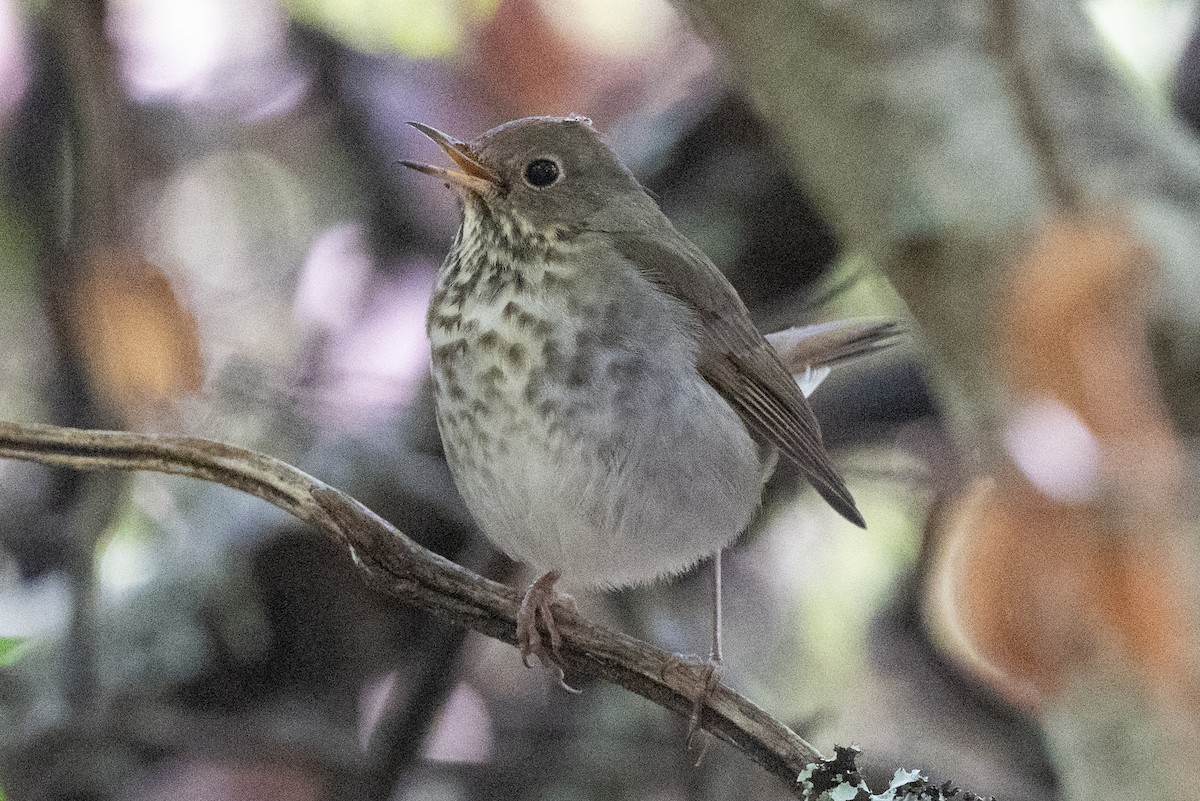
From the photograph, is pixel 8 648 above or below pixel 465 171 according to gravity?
below

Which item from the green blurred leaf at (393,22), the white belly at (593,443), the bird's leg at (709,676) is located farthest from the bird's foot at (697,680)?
the green blurred leaf at (393,22)

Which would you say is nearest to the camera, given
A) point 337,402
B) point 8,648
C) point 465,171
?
point 8,648

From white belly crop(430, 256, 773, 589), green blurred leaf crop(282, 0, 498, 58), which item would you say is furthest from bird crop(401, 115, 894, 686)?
green blurred leaf crop(282, 0, 498, 58)

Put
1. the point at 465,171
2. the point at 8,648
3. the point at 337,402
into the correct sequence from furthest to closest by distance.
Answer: the point at 337,402, the point at 465,171, the point at 8,648

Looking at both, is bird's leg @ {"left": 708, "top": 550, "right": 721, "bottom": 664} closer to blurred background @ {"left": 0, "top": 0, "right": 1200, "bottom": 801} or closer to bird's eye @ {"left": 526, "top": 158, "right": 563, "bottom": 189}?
blurred background @ {"left": 0, "top": 0, "right": 1200, "bottom": 801}

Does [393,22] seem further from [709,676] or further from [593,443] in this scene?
[709,676]

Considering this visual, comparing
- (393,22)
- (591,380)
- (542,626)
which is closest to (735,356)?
(591,380)

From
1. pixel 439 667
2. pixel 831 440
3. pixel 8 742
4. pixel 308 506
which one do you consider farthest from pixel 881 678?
pixel 8 742
